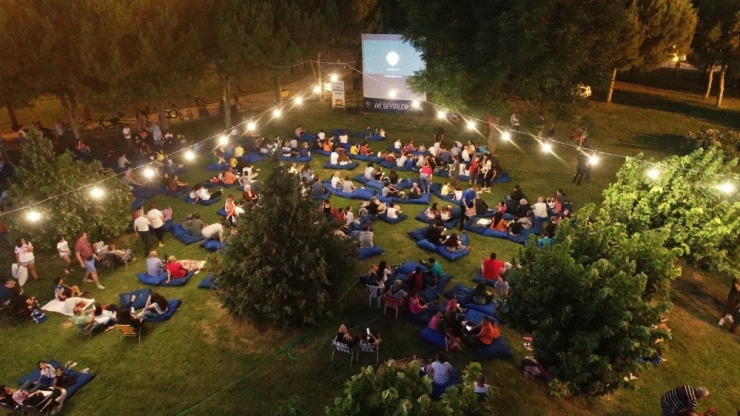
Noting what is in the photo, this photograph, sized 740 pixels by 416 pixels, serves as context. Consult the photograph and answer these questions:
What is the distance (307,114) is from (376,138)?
678 centimetres

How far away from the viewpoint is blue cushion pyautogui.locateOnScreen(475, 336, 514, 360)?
10281 mm

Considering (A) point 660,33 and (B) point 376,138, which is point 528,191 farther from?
(A) point 660,33

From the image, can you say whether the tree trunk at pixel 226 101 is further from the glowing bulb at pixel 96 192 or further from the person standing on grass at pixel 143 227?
the person standing on grass at pixel 143 227

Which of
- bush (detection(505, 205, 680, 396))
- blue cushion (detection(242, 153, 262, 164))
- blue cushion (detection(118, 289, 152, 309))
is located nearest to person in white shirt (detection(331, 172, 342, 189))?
blue cushion (detection(242, 153, 262, 164))

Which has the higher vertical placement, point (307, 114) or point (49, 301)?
point (307, 114)

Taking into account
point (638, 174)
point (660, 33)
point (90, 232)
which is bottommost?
point (90, 232)

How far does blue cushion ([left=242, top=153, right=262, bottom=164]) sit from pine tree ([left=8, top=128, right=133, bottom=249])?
733cm

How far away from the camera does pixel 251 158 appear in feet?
71.4

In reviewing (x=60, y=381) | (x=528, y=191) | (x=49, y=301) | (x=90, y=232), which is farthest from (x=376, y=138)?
(x=60, y=381)

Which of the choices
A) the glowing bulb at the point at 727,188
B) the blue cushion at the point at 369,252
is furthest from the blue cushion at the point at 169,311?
the glowing bulb at the point at 727,188

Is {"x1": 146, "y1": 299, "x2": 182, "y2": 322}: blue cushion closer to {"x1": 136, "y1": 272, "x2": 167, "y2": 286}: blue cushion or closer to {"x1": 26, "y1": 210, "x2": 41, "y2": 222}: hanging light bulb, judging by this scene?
{"x1": 136, "y1": 272, "x2": 167, "y2": 286}: blue cushion

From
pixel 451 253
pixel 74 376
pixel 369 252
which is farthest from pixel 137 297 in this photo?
pixel 451 253

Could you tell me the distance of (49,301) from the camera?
12672mm

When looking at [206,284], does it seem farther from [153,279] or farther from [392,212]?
[392,212]
